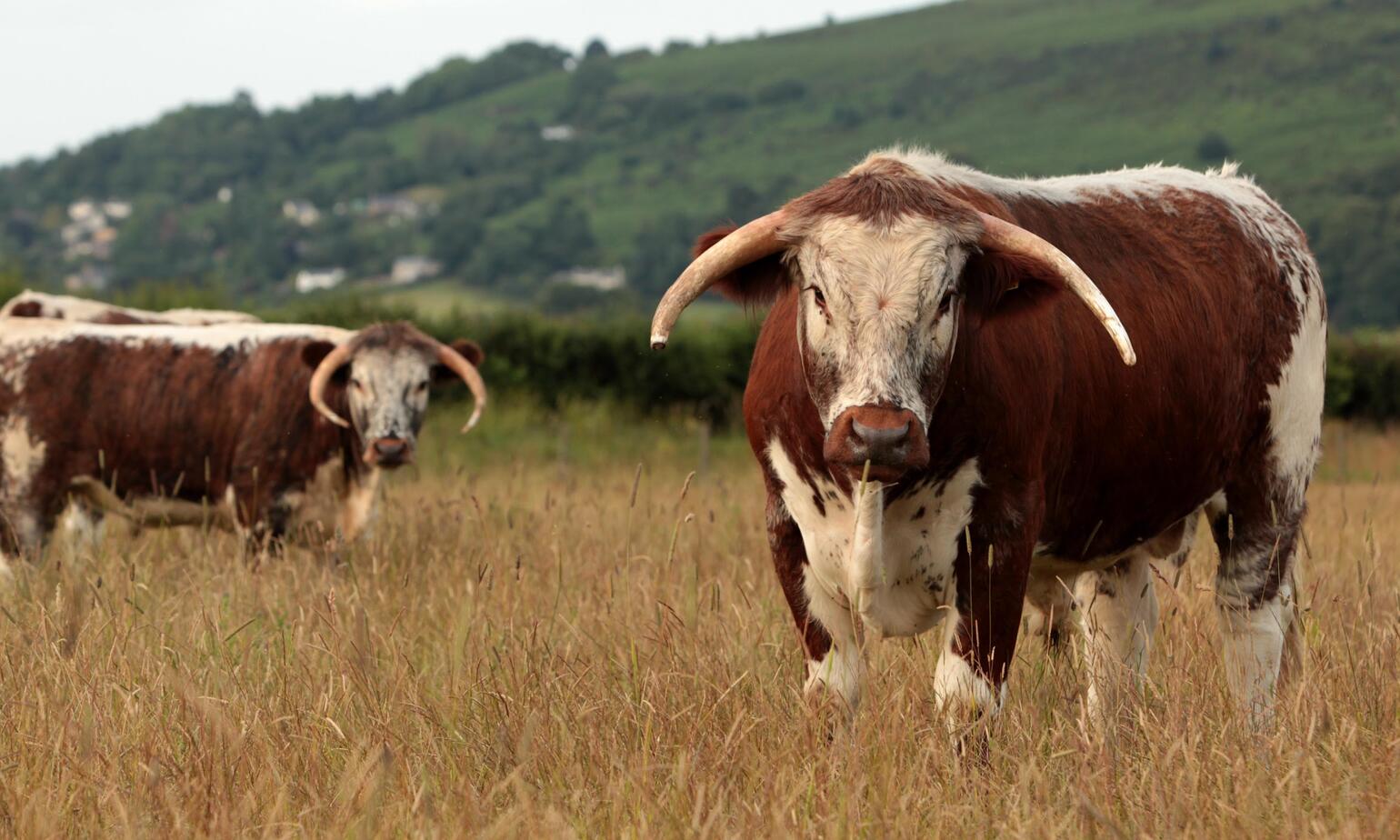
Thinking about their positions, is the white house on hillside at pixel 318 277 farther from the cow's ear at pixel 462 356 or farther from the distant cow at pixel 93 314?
the cow's ear at pixel 462 356

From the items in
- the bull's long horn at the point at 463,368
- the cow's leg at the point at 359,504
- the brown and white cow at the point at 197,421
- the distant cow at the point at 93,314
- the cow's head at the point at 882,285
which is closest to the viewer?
the cow's head at the point at 882,285

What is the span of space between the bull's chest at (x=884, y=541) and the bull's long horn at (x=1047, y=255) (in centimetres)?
56

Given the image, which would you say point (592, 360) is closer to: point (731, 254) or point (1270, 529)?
point (1270, 529)

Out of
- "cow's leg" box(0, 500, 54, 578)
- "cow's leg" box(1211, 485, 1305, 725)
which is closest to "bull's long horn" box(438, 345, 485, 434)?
"cow's leg" box(0, 500, 54, 578)

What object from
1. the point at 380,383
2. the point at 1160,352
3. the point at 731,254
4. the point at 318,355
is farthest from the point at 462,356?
the point at 731,254

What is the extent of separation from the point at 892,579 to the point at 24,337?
23.4ft

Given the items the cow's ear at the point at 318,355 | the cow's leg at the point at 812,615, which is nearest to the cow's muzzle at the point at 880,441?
the cow's leg at the point at 812,615

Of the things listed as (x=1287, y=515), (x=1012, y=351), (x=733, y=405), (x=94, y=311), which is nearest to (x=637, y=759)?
(x=1012, y=351)

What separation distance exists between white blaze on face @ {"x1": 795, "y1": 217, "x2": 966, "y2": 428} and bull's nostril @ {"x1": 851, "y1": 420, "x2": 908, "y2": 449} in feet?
0.31

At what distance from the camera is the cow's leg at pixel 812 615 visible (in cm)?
437

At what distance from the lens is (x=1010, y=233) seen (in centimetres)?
396

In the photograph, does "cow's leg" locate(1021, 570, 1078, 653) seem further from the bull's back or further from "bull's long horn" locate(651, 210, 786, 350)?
"bull's long horn" locate(651, 210, 786, 350)

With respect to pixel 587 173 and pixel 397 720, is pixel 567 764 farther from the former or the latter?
pixel 587 173

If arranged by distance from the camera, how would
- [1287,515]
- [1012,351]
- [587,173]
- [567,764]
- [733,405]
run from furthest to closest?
[587,173] → [733,405] → [1287,515] → [1012,351] → [567,764]
